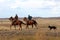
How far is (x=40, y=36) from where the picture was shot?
18.7 m

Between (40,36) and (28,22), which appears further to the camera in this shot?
(28,22)

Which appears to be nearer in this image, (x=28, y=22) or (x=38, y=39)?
(x=38, y=39)

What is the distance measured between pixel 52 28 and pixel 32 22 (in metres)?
3.12

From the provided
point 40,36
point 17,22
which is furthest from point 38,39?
point 17,22

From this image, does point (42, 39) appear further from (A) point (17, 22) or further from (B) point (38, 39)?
(A) point (17, 22)

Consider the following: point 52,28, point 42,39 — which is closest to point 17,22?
point 52,28

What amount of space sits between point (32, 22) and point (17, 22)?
9.41 ft

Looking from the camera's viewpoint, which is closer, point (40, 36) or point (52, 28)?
point (40, 36)

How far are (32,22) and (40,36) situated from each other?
1989 centimetres

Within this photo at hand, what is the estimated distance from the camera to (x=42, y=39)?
18.7m

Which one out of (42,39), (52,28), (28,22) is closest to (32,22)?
(28,22)

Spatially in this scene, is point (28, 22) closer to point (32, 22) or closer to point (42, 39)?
point (32, 22)

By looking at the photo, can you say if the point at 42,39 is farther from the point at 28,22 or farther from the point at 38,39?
the point at 28,22

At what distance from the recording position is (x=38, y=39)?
59.5 ft
